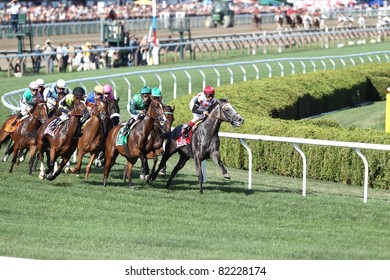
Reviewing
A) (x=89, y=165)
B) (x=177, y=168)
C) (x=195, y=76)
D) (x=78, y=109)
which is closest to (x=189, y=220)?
(x=177, y=168)

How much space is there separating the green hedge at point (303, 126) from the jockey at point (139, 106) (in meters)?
2.96

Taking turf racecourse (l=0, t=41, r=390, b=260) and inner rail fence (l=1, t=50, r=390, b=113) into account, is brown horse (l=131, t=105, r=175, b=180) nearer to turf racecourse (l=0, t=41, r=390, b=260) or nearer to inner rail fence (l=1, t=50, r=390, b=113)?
turf racecourse (l=0, t=41, r=390, b=260)

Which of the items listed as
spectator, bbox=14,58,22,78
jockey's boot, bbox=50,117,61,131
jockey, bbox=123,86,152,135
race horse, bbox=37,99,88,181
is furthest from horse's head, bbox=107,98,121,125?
spectator, bbox=14,58,22,78

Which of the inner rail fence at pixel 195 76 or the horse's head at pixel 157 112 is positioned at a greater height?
the horse's head at pixel 157 112

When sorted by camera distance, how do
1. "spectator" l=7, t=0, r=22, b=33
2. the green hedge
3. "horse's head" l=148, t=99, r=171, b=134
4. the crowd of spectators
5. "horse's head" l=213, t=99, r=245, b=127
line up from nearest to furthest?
"horse's head" l=213, t=99, r=245, b=127, "horse's head" l=148, t=99, r=171, b=134, the green hedge, "spectator" l=7, t=0, r=22, b=33, the crowd of spectators

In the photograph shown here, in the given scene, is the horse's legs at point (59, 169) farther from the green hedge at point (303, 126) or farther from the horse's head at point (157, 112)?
the green hedge at point (303, 126)

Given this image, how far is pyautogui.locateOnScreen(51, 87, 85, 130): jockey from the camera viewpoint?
15894 millimetres

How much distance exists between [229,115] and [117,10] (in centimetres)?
3752

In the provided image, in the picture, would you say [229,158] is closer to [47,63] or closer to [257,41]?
[47,63]

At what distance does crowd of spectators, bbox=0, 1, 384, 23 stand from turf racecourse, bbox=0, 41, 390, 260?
25515 millimetres

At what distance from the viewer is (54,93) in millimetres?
17344

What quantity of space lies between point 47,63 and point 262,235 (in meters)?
22.1

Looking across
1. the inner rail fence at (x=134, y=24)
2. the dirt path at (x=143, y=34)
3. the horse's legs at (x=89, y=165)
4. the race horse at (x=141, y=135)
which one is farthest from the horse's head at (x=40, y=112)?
the dirt path at (x=143, y=34)

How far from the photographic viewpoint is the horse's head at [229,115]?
49.0ft
